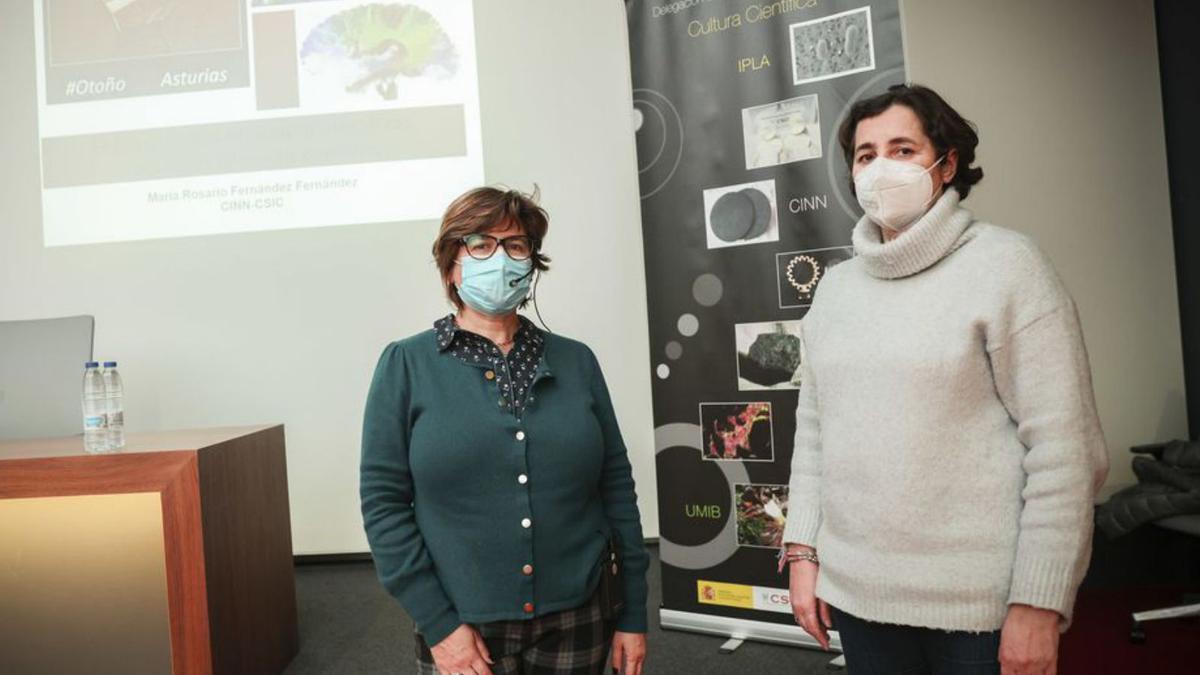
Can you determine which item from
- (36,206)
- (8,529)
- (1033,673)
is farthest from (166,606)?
(36,206)

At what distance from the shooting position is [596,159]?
3551 millimetres

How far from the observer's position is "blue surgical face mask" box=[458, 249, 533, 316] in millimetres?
1302

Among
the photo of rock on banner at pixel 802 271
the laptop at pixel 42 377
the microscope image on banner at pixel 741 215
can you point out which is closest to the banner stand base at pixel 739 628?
the photo of rock on banner at pixel 802 271

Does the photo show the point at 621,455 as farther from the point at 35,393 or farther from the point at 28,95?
the point at 28,95

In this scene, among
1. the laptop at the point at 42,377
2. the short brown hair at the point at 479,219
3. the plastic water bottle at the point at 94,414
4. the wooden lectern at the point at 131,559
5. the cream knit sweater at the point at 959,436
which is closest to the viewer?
the cream knit sweater at the point at 959,436

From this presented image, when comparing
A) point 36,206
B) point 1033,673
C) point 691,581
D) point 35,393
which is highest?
point 36,206

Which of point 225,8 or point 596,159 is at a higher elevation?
point 225,8

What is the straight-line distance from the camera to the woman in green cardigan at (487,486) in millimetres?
1204

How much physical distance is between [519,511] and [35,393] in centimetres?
256

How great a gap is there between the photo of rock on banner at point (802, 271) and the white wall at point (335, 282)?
1138mm

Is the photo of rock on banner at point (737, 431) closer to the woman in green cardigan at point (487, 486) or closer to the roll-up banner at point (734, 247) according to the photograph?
the roll-up banner at point (734, 247)

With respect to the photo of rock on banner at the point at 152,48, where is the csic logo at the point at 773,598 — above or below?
below

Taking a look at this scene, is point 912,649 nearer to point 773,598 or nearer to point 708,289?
point 773,598

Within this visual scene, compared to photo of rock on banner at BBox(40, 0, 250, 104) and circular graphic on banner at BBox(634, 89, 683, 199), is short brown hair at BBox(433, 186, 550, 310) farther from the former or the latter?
photo of rock on banner at BBox(40, 0, 250, 104)
